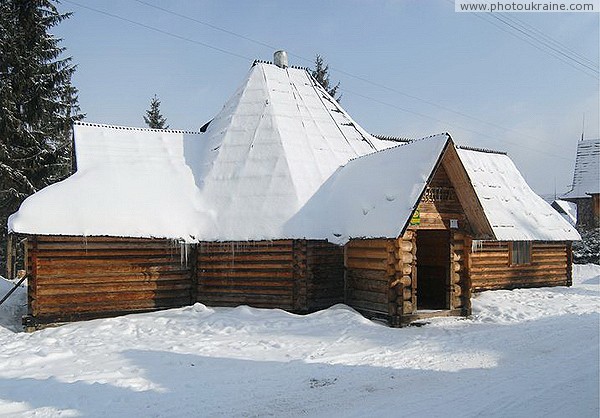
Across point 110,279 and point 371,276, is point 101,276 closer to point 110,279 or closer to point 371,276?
point 110,279

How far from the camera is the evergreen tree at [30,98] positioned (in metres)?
Result: 20.8

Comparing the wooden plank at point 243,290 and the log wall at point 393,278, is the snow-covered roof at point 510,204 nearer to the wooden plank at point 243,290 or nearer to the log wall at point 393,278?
the log wall at point 393,278

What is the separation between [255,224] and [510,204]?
1272 cm

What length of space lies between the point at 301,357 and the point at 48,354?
16.0 ft

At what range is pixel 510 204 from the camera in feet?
69.1

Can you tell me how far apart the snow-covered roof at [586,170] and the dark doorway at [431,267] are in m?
28.4

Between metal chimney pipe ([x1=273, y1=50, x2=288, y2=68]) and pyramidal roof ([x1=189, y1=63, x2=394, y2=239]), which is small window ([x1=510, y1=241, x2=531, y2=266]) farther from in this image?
metal chimney pipe ([x1=273, y1=50, x2=288, y2=68])

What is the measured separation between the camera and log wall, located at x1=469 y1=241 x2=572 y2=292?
62.0ft

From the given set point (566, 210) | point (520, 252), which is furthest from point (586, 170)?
point (520, 252)

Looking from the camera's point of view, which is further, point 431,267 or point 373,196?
point 431,267

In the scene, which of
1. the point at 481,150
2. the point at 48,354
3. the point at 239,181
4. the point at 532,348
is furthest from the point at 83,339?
the point at 481,150

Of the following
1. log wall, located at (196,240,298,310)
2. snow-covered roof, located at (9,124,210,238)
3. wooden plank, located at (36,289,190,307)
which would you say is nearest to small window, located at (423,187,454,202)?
log wall, located at (196,240,298,310)

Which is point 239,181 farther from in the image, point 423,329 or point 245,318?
point 423,329

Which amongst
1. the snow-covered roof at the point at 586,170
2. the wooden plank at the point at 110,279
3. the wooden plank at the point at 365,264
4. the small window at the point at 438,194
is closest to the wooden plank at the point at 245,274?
the wooden plank at the point at 110,279
